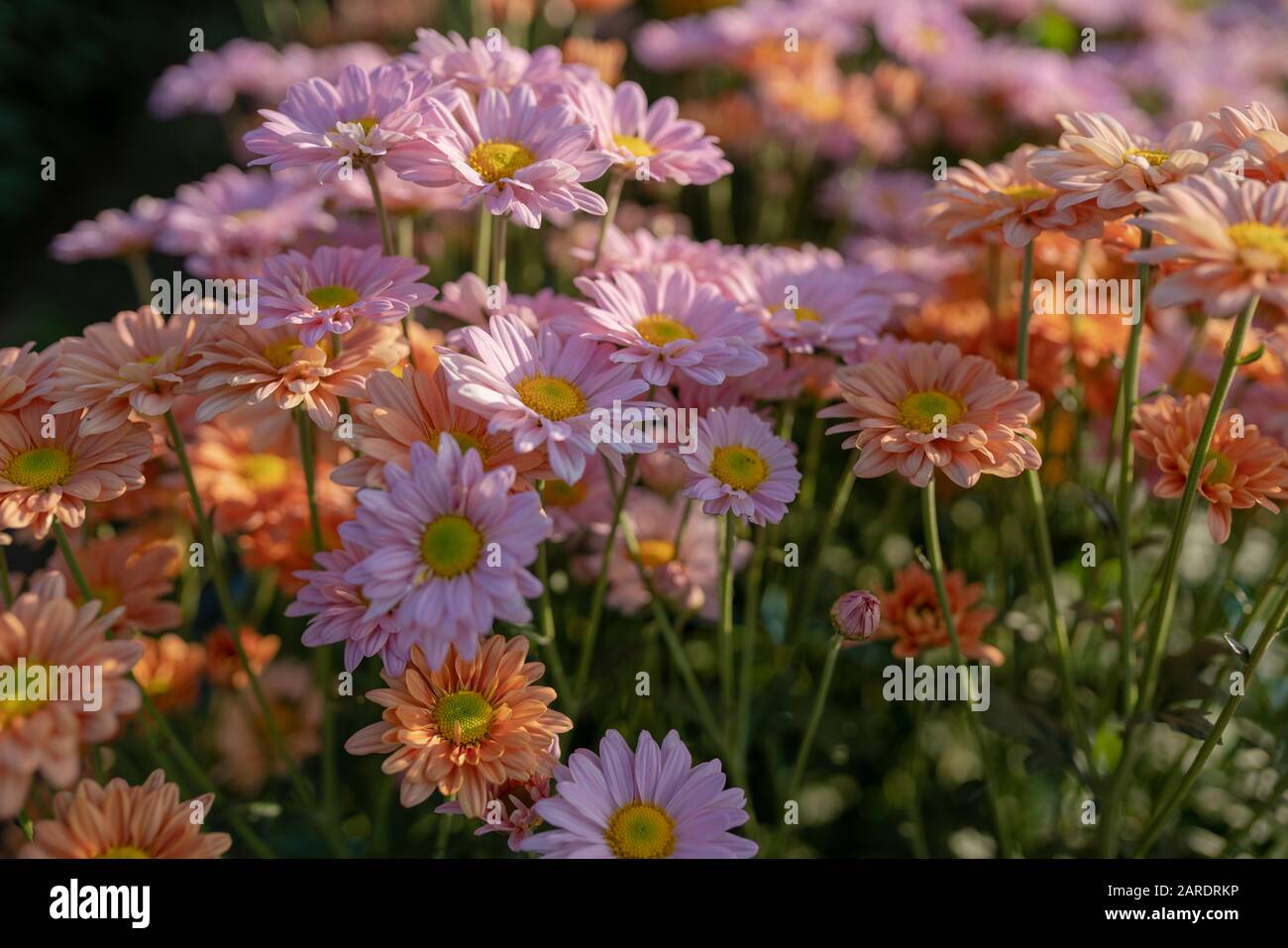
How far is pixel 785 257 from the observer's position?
185 cm

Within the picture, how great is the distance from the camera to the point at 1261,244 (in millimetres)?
1104

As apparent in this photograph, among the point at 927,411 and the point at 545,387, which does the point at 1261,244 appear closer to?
the point at 927,411

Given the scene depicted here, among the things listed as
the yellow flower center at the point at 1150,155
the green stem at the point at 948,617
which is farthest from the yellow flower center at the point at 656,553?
the yellow flower center at the point at 1150,155

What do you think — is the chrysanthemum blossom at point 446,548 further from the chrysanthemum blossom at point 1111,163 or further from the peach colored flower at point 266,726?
the peach colored flower at point 266,726

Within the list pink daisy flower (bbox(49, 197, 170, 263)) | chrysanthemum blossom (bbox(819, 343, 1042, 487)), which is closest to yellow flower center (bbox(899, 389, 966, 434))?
chrysanthemum blossom (bbox(819, 343, 1042, 487))

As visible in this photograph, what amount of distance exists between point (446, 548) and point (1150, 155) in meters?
1.14

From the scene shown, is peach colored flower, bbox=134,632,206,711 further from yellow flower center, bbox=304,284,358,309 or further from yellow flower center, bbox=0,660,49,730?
yellow flower center, bbox=304,284,358,309

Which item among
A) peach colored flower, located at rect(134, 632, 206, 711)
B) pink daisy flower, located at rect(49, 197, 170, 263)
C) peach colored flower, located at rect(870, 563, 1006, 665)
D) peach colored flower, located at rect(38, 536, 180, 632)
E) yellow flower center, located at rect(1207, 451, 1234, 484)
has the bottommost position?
peach colored flower, located at rect(134, 632, 206, 711)

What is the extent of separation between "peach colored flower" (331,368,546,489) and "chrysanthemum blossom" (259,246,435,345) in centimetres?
9

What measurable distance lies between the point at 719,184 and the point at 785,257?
1642 mm

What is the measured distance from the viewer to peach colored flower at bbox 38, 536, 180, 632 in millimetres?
1603

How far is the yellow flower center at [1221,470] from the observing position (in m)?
1.45

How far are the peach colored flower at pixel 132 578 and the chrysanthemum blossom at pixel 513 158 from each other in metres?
0.80
